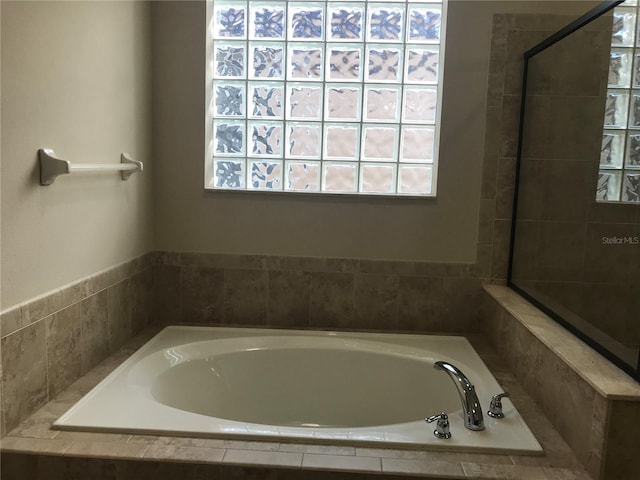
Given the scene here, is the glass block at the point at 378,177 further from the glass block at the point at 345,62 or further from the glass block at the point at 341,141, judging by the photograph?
the glass block at the point at 345,62

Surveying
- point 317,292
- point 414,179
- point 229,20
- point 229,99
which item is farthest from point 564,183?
point 229,20

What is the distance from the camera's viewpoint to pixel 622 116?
1.67 meters

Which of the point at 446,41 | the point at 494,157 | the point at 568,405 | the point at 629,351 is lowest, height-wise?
the point at 568,405

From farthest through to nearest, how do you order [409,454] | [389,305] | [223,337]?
1. [389,305]
2. [223,337]
3. [409,454]

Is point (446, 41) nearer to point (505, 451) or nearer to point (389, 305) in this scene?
point (389, 305)

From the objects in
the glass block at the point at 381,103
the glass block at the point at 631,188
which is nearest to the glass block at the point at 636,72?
the glass block at the point at 631,188

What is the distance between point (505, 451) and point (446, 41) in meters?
1.71

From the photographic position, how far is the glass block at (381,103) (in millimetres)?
2367

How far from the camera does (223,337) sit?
222 centimetres

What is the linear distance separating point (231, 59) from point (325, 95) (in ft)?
1.56

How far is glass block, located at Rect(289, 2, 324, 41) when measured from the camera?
2.34 metres

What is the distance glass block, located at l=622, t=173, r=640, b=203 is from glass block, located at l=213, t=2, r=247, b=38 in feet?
5.64

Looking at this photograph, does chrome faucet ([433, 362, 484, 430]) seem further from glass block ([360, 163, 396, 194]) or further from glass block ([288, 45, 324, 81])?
glass block ([288, 45, 324, 81])

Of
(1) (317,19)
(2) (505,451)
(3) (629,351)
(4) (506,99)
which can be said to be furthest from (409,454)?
(1) (317,19)
